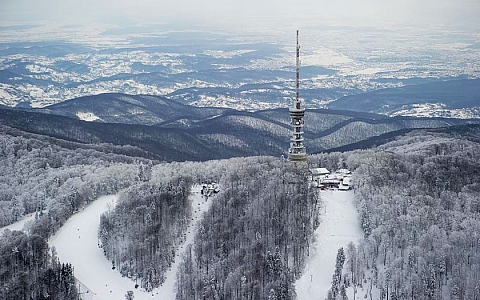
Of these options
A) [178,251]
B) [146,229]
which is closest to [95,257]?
[146,229]

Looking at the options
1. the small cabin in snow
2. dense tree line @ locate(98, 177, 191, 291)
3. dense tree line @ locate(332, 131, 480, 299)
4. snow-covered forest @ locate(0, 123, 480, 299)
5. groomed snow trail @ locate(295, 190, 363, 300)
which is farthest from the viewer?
the small cabin in snow

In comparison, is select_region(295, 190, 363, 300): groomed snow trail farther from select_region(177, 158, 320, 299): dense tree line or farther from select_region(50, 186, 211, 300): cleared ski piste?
select_region(50, 186, 211, 300): cleared ski piste

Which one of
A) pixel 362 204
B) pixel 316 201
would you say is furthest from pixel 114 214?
pixel 362 204

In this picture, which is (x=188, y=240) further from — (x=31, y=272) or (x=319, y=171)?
(x=319, y=171)

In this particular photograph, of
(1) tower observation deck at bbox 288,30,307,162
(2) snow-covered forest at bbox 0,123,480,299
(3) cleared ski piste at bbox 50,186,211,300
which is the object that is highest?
(1) tower observation deck at bbox 288,30,307,162

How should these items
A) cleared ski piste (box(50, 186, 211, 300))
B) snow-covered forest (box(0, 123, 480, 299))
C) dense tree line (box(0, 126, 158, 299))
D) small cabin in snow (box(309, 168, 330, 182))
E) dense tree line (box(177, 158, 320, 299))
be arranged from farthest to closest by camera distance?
small cabin in snow (box(309, 168, 330, 182)) → cleared ski piste (box(50, 186, 211, 300)) → dense tree line (box(0, 126, 158, 299)) → dense tree line (box(177, 158, 320, 299)) → snow-covered forest (box(0, 123, 480, 299))

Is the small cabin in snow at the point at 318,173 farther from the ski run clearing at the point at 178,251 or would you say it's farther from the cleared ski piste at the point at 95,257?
the cleared ski piste at the point at 95,257

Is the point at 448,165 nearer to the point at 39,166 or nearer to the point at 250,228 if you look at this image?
the point at 250,228

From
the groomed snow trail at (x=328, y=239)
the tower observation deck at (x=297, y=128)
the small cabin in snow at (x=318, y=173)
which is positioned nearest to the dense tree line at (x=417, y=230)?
the groomed snow trail at (x=328, y=239)

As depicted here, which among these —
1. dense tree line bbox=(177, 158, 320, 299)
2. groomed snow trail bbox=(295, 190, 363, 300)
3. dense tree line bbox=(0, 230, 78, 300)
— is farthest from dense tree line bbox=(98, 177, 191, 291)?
groomed snow trail bbox=(295, 190, 363, 300)
